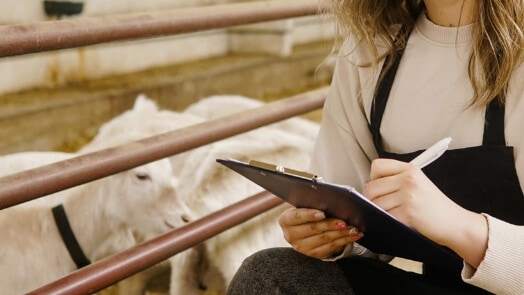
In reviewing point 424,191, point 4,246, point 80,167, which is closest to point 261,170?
point 424,191

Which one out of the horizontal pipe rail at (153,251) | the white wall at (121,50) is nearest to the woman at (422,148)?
the horizontal pipe rail at (153,251)

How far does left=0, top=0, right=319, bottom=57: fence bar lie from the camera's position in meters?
1.41

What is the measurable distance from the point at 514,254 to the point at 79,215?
147 cm

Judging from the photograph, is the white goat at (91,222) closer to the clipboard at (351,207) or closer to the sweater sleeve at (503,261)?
the clipboard at (351,207)

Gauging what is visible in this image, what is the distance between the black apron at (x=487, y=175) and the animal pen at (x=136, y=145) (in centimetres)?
73

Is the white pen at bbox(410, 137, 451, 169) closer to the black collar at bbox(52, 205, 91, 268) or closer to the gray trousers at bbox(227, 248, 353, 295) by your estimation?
the gray trousers at bbox(227, 248, 353, 295)

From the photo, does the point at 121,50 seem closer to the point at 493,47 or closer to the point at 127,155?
the point at 127,155

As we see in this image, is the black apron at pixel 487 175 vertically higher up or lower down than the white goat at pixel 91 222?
higher up

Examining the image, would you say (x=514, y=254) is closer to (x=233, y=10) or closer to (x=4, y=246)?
(x=233, y=10)

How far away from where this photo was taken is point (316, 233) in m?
1.19

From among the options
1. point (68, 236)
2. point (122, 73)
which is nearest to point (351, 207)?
point (68, 236)

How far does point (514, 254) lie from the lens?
102 centimetres

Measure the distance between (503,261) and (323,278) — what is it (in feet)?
1.07

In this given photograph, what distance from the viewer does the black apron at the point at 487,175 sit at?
1149 millimetres
